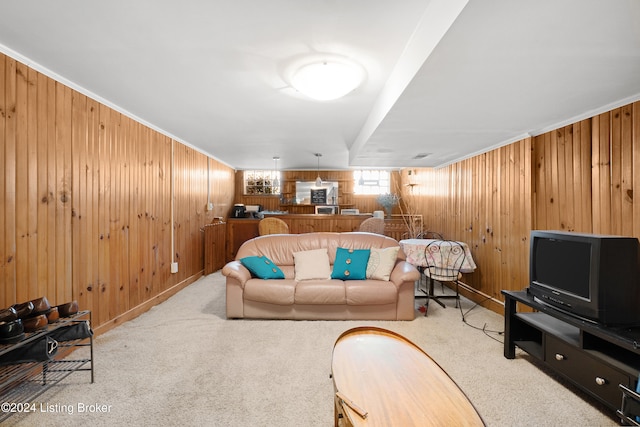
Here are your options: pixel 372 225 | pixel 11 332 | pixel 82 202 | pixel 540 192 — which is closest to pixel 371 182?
pixel 372 225

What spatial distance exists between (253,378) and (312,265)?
1.58 meters

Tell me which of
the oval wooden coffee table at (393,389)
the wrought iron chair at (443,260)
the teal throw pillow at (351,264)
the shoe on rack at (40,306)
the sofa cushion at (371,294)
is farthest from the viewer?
the wrought iron chair at (443,260)

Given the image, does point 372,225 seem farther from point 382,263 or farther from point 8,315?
point 8,315

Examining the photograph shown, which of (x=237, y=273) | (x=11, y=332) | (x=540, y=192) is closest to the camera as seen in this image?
(x=11, y=332)

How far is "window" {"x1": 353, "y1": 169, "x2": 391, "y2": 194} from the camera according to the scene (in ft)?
25.6

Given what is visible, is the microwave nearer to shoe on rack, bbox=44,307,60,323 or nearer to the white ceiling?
the white ceiling

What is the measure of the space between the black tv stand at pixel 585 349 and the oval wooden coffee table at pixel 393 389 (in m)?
1.06

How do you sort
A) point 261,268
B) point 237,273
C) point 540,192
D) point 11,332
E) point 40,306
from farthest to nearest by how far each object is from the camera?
point 261,268
point 237,273
point 540,192
point 40,306
point 11,332

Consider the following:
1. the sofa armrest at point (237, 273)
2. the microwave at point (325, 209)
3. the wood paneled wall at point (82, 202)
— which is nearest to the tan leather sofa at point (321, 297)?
the sofa armrest at point (237, 273)

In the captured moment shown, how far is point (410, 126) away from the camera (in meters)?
2.94

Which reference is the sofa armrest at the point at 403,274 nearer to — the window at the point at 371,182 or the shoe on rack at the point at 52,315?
the shoe on rack at the point at 52,315

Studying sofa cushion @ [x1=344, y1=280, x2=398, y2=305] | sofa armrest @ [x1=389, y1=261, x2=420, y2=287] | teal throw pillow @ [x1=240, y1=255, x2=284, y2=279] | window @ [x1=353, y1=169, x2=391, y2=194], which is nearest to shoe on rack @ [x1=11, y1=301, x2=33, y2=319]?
teal throw pillow @ [x1=240, y1=255, x2=284, y2=279]

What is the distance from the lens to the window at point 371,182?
7809 millimetres

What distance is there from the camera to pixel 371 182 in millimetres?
7832
